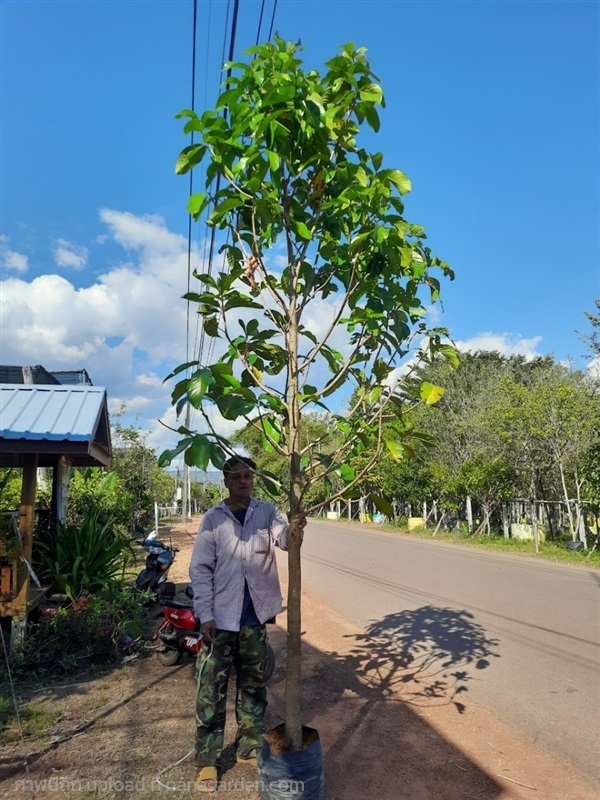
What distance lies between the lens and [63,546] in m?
6.70

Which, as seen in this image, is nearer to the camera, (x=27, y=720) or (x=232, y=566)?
(x=232, y=566)

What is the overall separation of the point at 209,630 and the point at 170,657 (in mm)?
2722

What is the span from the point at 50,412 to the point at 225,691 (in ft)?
11.0

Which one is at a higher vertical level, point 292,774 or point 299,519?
point 299,519

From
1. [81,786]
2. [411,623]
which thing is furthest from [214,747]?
[411,623]

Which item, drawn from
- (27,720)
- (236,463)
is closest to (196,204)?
(236,463)

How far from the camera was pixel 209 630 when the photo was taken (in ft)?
10.4

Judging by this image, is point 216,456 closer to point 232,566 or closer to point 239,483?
point 239,483

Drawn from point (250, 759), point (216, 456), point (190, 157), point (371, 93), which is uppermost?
point (371, 93)

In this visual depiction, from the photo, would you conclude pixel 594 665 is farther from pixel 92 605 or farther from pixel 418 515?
pixel 418 515

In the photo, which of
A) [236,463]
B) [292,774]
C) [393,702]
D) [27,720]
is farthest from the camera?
[393,702]

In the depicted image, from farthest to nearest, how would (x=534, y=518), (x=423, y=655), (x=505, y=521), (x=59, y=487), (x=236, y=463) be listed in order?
(x=505, y=521), (x=534, y=518), (x=59, y=487), (x=423, y=655), (x=236, y=463)

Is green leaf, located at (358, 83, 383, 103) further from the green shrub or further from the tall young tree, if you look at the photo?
the green shrub

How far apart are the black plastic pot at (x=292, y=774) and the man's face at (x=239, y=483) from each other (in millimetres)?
1329
